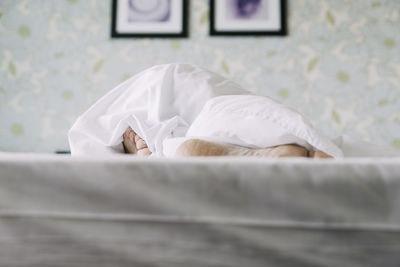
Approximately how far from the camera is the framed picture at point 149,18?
7.38 ft

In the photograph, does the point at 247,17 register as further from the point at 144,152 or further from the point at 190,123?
the point at 144,152

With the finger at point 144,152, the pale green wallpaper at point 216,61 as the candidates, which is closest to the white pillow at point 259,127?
the finger at point 144,152

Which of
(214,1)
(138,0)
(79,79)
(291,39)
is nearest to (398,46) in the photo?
(291,39)

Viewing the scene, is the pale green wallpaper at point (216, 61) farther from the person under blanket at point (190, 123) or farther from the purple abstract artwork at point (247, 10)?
the person under blanket at point (190, 123)

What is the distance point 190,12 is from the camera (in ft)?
7.45

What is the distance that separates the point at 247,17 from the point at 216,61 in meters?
0.33

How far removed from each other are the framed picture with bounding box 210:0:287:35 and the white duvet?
111 cm

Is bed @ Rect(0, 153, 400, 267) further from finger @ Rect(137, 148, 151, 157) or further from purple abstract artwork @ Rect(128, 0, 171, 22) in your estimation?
purple abstract artwork @ Rect(128, 0, 171, 22)

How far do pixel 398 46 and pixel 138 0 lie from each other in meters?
1.61

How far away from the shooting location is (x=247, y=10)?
7.41 ft

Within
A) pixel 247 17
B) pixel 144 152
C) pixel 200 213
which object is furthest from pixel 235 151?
pixel 247 17

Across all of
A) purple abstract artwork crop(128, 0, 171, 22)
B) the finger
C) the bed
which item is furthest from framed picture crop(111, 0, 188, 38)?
the bed

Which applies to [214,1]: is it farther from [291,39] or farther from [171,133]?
[171,133]

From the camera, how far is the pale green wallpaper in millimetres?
2205
